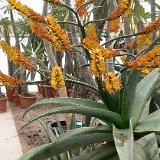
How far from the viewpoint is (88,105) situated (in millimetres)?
1269

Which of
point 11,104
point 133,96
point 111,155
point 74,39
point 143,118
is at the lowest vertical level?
point 11,104

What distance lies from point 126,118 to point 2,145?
9.49 feet

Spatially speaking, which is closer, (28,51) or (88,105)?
(88,105)

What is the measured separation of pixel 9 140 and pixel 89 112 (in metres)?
3.04

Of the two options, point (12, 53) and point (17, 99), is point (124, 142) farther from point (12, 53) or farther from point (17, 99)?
point (17, 99)

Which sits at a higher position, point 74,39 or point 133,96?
point 74,39

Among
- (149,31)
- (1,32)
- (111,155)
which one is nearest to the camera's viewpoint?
(149,31)

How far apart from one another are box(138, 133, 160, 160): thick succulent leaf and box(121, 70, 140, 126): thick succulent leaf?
3.7 inches

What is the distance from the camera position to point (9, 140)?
4.02 metres

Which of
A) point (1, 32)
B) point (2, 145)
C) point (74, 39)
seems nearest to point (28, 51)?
point (1, 32)

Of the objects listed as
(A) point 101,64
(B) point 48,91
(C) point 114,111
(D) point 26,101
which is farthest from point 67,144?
(B) point 48,91

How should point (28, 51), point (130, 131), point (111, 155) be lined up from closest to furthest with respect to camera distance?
1. point (130, 131)
2. point (111, 155)
3. point (28, 51)

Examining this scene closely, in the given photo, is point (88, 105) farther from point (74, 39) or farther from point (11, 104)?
point (11, 104)

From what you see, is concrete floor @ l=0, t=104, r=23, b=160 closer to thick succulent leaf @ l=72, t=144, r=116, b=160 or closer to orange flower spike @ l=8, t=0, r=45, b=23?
thick succulent leaf @ l=72, t=144, r=116, b=160
